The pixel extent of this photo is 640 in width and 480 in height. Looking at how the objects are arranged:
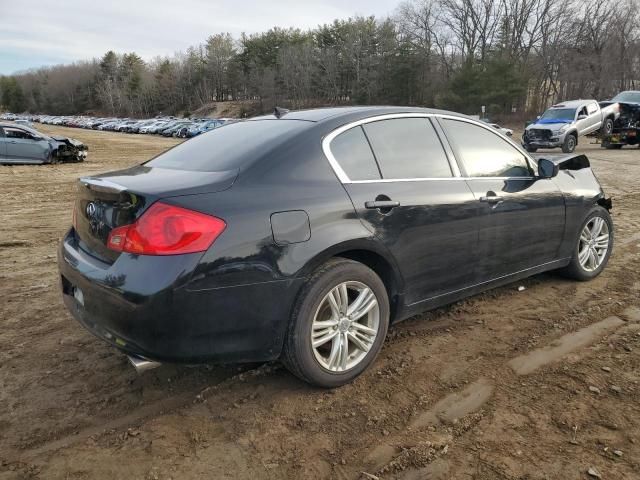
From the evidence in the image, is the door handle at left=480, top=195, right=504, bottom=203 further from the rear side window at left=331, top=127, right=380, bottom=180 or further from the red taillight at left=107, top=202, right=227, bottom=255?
the red taillight at left=107, top=202, right=227, bottom=255

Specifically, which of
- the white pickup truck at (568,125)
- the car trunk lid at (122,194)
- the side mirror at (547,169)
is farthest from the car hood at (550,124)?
the car trunk lid at (122,194)

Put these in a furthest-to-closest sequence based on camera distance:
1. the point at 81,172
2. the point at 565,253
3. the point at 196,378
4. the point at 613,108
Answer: the point at 613,108 < the point at 81,172 < the point at 565,253 < the point at 196,378

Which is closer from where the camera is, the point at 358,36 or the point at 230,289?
the point at 230,289

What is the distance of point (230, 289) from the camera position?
2.54m

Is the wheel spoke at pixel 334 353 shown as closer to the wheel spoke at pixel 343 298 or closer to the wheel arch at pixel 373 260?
the wheel spoke at pixel 343 298

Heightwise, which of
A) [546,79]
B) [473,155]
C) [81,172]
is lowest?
[81,172]

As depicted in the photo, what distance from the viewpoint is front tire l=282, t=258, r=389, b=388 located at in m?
2.78

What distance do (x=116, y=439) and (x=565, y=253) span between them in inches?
151

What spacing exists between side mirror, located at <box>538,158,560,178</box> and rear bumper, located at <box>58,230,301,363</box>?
2581mm

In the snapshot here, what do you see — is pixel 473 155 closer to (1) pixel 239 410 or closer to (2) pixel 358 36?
(1) pixel 239 410

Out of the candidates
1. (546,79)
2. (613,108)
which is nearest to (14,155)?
(613,108)

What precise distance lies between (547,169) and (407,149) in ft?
4.89

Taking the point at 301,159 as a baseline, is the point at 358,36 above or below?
above

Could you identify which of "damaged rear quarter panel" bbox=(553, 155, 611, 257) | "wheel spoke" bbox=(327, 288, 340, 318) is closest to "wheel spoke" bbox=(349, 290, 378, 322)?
"wheel spoke" bbox=(327, 288, 340, 318)
